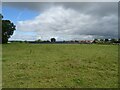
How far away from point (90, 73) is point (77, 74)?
82 cm

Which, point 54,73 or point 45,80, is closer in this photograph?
point 45,80

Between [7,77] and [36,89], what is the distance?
2702mm

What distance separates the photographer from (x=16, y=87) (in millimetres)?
8820

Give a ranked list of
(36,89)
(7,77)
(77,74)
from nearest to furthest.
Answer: (36,89) → (7,77) → (77,74)

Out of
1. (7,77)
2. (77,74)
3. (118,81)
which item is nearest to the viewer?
(118,81)

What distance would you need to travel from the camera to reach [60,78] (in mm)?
10539

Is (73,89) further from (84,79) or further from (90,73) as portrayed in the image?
(90,73)

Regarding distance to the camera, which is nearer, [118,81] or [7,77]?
[118,81]

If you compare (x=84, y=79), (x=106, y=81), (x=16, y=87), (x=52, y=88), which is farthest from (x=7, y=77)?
(x=106, y=81)

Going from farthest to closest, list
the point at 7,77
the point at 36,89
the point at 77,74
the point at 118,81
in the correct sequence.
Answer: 1. the point at 77,74
2. the point at 7,77
3. the point at 118,81
4. the point at 36,89

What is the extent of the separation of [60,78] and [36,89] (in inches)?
84.3

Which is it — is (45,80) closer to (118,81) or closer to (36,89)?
(36,89)

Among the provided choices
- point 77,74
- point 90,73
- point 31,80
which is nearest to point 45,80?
point 31,80

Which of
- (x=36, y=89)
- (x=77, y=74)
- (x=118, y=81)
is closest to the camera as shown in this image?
(x=36, y=89)
